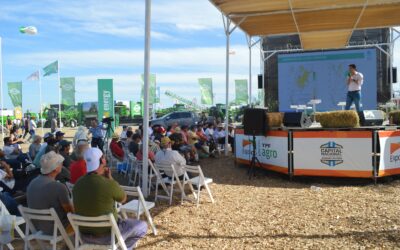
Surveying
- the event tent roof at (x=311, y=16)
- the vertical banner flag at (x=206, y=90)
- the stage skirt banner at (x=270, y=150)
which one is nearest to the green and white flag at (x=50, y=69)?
the vertical banner flag at (x=206, y=90)

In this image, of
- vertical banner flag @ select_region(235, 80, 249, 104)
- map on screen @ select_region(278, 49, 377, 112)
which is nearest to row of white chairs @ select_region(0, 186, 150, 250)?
map on screen @ select_region(278, 49, 377, 112)

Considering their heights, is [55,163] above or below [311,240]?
above

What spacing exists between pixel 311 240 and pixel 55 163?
3031 millimetres

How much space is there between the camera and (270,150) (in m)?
9.55

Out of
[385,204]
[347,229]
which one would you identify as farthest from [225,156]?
[347,229]

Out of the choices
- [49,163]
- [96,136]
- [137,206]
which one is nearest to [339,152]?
[137,206]

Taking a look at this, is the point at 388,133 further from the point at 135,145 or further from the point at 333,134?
the point at 135,145

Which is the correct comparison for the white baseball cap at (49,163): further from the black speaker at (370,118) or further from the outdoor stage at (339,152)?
the black speaker at (370,118)

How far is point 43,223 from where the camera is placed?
13.7 ft

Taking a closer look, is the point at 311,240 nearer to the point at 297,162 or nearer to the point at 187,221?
the point at 187,221

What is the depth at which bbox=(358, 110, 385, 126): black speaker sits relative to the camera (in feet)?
29.7

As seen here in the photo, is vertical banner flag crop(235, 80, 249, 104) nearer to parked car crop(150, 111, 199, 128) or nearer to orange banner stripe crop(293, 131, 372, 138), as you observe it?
parked car crop(150, 111, 199, 128)

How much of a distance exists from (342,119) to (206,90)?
23.7 meters

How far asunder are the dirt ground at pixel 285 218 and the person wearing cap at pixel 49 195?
3.86 feet
